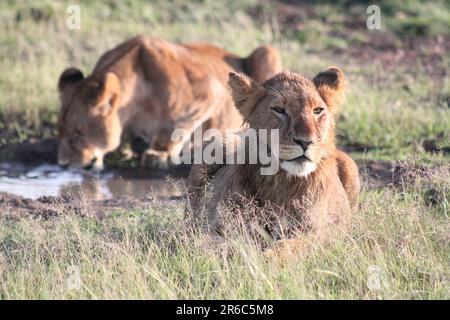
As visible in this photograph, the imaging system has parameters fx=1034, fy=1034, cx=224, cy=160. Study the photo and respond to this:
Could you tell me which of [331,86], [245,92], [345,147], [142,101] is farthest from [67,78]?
[331,86]

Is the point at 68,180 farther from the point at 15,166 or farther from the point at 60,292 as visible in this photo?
the point at 60,292

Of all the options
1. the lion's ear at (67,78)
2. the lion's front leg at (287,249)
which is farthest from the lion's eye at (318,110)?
the lion's ear at (67,78)

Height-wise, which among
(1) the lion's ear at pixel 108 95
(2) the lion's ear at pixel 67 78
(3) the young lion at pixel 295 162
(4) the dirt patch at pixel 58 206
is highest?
(3) the young lion at pixel 295 162

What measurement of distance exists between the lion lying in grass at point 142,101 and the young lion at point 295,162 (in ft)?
12.3

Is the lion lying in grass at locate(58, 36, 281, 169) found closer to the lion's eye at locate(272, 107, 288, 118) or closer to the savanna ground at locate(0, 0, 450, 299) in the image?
the savanna ground at locate(0, 0, 450, 299)

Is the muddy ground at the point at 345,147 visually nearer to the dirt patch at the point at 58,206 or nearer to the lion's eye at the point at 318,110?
the dirt patch at the point at 58,206

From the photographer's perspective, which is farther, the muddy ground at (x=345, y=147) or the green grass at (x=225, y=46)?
the green grass at (x=225, y=46)

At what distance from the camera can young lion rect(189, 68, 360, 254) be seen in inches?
224

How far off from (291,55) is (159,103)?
345 centimetres

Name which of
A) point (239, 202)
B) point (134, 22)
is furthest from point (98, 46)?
point (239, 202)

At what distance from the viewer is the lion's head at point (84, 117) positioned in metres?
9.84

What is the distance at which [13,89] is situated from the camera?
11.9 meters

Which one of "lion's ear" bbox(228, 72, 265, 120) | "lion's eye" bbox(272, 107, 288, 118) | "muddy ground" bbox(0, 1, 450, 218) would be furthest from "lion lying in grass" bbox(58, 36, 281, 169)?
"lion's eye" bbox(272, 107, 288, 118)

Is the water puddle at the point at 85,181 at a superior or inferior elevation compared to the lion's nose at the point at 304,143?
inferior
